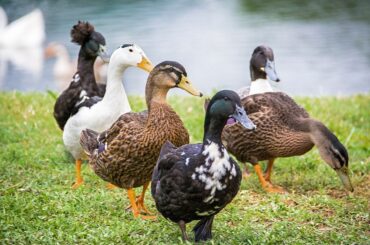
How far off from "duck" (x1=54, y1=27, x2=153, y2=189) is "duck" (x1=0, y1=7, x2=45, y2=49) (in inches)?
337

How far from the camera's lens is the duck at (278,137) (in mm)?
6465

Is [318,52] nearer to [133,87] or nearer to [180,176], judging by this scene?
[133,87]

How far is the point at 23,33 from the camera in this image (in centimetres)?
1564

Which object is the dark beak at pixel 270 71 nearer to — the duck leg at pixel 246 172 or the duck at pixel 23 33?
the duck leg at pixel 246 172

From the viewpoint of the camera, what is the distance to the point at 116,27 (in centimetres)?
1680

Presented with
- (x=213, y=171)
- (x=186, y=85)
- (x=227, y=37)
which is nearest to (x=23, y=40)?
(x=227, y=37)

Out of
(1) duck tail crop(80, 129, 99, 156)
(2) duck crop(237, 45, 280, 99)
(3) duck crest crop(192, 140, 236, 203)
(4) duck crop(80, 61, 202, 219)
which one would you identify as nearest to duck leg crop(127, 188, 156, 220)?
(4) duck crop(80, 61, 202, 219)

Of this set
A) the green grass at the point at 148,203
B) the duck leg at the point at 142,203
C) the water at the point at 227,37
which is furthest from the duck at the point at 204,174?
the water at the point at 227,37

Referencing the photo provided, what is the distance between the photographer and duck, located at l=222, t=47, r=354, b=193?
21.2 feet

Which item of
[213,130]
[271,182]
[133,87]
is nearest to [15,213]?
[213,130]

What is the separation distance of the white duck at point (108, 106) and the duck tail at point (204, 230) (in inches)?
71.8

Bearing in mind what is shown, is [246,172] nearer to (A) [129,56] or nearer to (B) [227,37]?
(A) [129,56]

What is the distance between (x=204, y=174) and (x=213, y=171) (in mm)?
62

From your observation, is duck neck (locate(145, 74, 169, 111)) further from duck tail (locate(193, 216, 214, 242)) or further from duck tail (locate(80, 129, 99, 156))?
duck tail (locate(193, 216, 214, 242))
